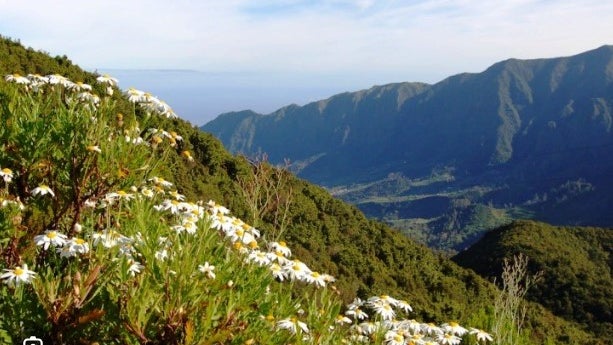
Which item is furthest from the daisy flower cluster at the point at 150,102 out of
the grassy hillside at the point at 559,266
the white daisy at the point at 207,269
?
the grassy hillside at the point at 559,266

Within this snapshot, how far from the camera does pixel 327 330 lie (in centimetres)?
Result: 386

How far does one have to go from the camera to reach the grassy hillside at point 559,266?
4391 cm

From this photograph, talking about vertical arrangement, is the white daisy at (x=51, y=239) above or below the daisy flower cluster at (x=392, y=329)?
above

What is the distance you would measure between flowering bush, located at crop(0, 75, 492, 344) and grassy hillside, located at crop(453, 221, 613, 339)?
4251 centimetres

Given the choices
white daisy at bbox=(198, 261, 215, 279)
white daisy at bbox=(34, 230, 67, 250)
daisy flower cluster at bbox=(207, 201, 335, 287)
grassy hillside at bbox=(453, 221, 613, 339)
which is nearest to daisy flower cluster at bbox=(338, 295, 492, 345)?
daisy flower cluster at bbox=(207, 201, 335, 287)

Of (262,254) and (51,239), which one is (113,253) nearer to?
(51,239)

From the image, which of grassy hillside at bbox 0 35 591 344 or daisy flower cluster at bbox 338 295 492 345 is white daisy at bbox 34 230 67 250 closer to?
grassy hillside at bbox 0 35 591 344

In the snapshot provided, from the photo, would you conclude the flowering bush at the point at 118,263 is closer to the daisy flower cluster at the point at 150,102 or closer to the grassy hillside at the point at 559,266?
the daisy flower cluster at the point at 150,102

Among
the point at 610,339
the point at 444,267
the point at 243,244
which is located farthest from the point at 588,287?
the point at 243,244

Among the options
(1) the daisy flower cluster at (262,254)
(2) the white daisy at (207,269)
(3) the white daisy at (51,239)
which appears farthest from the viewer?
(1) the daisy flower cluster at (262,254)

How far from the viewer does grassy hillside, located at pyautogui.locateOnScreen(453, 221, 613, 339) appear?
4391cm

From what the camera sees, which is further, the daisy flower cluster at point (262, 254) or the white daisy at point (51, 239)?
the daisy flower cluster at point (262, 254)

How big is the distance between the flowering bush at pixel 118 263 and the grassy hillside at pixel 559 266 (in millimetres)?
42505

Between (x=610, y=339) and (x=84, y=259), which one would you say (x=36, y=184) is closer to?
(x=84, y=259)
